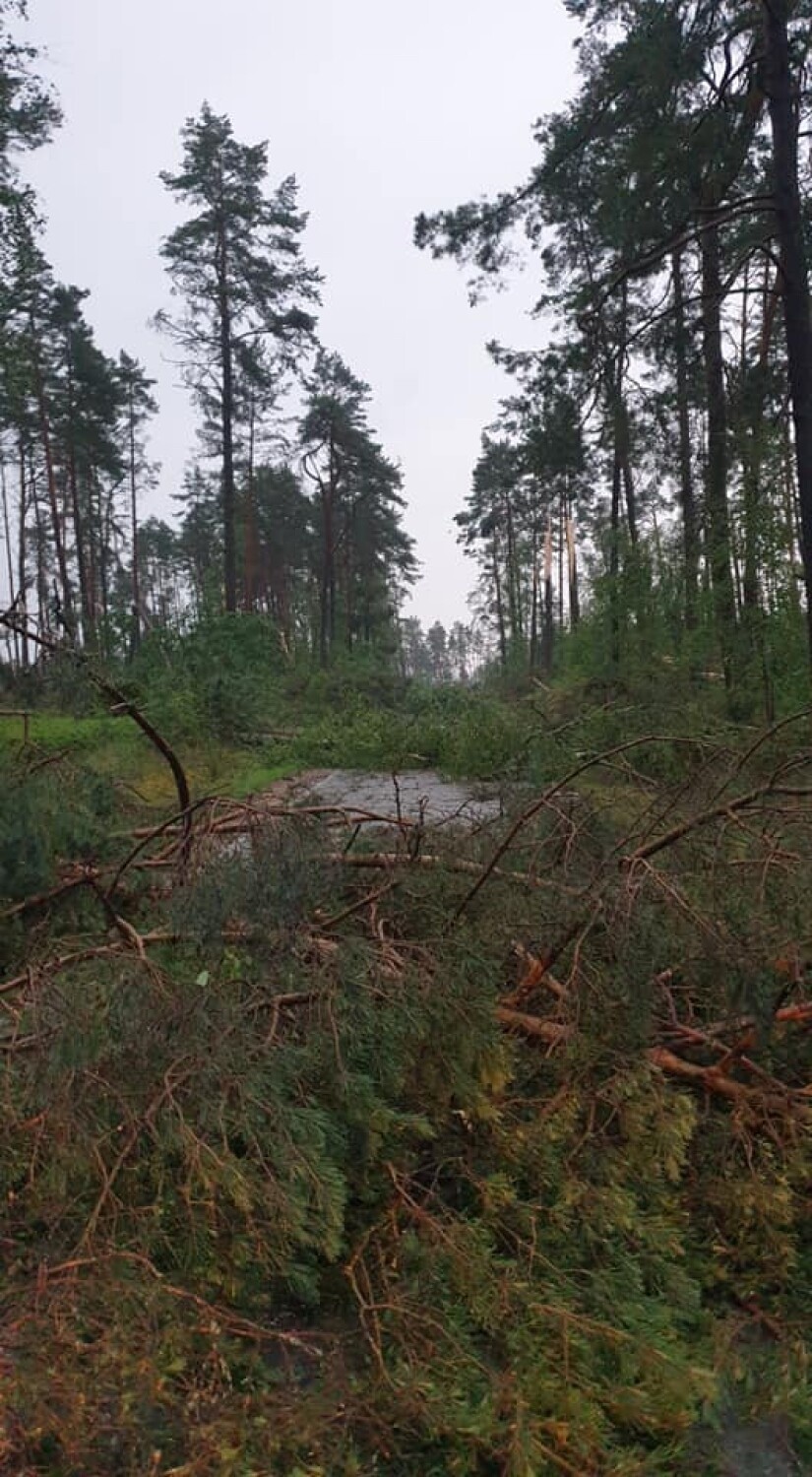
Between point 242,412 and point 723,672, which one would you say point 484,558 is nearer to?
point 242,412

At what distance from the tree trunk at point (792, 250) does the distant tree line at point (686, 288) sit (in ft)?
0.05

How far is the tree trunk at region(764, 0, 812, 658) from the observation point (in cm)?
858

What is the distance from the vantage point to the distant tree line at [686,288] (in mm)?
8672

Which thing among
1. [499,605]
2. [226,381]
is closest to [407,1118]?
[226,381]

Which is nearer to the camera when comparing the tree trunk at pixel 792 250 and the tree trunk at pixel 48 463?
the tree trunk at pixel 792 250

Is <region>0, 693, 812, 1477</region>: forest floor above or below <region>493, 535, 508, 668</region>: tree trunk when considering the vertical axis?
below

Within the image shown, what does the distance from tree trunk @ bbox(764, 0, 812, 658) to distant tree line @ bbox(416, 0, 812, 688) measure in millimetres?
17

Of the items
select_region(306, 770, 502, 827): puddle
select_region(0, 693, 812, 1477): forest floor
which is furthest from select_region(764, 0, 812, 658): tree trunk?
select_region(0, 693, 812, 1477): forest floor

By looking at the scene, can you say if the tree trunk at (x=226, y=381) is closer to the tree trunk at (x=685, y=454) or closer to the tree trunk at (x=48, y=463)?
the tree trunk at (x=48, y=463)

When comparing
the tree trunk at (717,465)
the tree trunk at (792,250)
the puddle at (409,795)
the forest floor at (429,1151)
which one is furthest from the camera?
the tree trunk at (717,465)

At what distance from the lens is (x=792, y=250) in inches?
344

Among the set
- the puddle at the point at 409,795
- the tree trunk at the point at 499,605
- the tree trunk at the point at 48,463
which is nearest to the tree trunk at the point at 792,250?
the puddle at the point at 409,795

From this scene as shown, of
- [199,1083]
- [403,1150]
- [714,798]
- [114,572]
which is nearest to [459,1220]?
[403,1150]

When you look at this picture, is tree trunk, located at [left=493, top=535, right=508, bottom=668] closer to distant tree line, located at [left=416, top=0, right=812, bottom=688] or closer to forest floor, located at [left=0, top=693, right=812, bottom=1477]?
distant tree line, located at [left=416, top=0, right=812, bottom=688]
